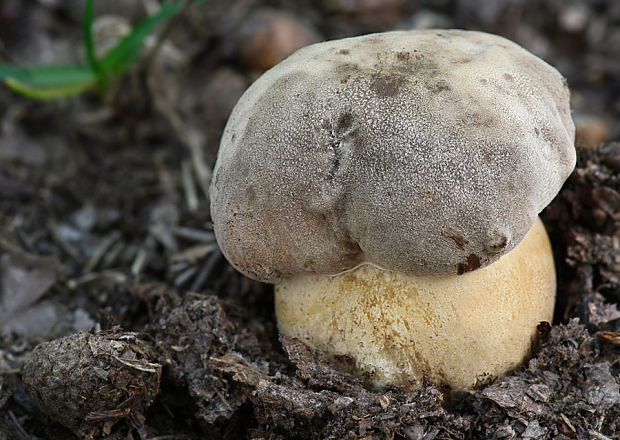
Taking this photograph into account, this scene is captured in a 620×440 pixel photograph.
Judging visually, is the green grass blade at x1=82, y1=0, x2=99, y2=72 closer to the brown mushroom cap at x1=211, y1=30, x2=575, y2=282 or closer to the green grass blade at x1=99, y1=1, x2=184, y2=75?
the green grass blade at x1=99, y1=1, x2=184, y2=75

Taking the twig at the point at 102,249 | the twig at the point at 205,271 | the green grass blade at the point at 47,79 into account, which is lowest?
the twig at the point at 102,249

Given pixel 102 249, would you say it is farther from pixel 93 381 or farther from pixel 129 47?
pixel 93 381

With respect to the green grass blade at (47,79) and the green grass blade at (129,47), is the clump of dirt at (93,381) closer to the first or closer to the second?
the green grass blade at (47,79)

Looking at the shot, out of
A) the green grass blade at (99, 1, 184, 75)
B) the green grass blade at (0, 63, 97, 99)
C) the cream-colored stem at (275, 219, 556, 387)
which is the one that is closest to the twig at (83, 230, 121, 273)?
the green grass blade at (0, 63, 97, 99)

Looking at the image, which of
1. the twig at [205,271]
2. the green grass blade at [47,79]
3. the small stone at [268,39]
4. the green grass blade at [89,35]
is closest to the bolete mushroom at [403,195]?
the twig at [205,271]

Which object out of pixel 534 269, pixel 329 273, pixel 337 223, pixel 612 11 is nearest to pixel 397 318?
pixel 329 273

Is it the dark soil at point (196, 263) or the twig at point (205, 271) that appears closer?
the dark soil at point (196, 263)

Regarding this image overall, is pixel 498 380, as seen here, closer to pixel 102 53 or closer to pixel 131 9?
pixel 102 53
